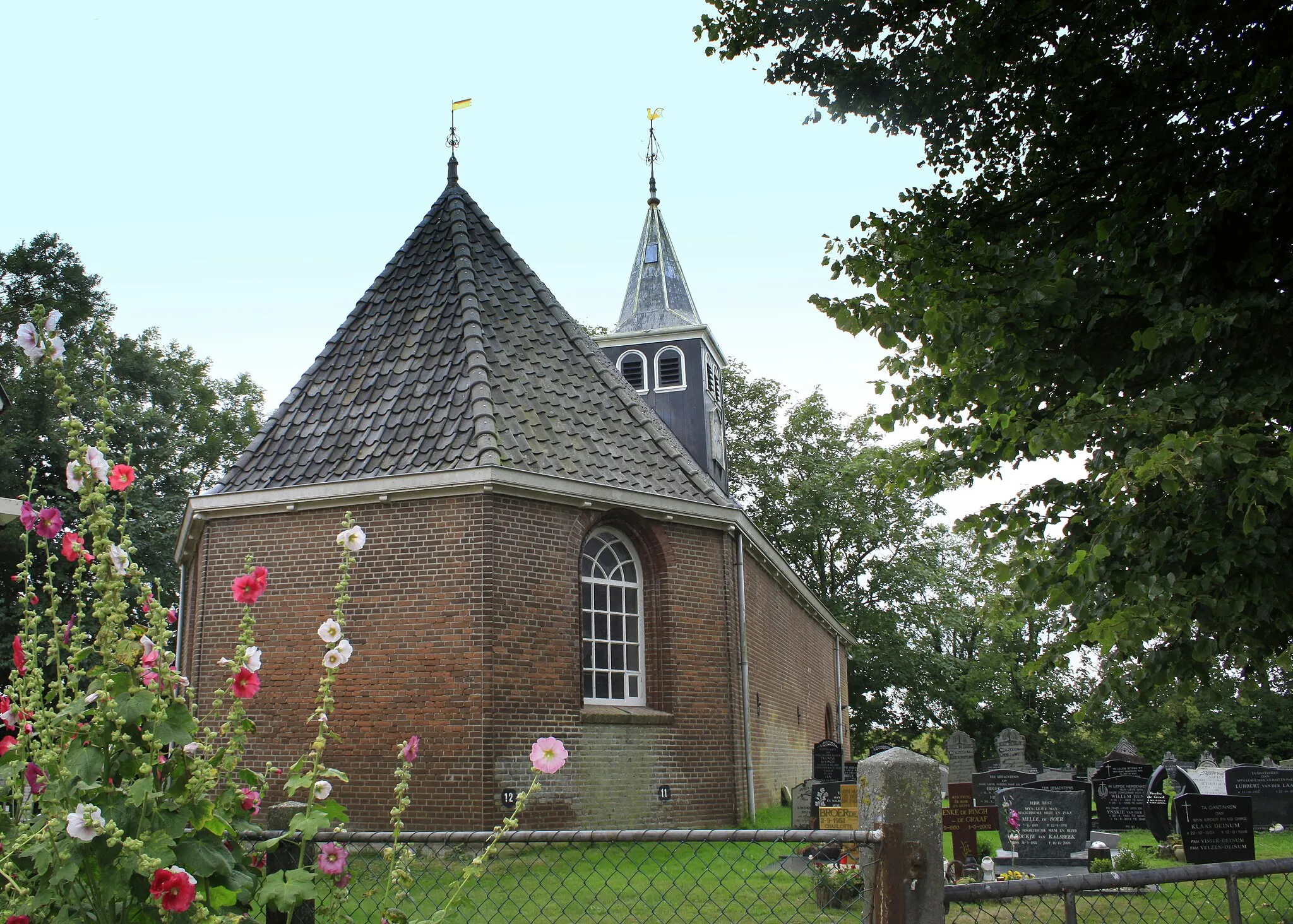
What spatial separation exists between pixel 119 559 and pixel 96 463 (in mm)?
282

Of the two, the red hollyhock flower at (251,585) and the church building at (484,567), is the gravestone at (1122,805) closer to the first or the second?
the church building at (484,567)

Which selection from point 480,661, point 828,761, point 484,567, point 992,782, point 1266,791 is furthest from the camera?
point 828,761

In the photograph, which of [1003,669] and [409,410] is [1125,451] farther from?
[1003,669]

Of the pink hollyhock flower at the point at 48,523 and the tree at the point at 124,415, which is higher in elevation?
the tree at the point at 124,415

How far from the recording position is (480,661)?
12062 millimetres

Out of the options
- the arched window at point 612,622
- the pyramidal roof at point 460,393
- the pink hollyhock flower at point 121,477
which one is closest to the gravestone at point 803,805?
the arched window at point 612,622

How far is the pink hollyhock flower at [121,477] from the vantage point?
123 inches

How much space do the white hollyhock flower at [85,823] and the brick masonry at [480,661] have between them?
9497mm

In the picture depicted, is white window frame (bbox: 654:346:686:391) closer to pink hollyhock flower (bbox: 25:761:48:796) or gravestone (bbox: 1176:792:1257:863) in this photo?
gravestone (bbox: 1176:792:1257:863)

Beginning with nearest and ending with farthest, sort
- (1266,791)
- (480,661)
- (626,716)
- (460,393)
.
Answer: (480,661)
(626,716)
(460,393)
(1266,791)

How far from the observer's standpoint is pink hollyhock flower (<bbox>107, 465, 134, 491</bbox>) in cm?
312

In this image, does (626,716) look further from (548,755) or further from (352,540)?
(548,755)

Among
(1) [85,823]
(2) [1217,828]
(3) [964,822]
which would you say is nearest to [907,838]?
(1) [85,823]

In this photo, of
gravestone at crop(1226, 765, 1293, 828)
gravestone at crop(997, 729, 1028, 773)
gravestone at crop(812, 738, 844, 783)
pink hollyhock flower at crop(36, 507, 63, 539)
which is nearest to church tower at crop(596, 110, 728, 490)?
gravestone at crop(812, 738, 844, 783)
